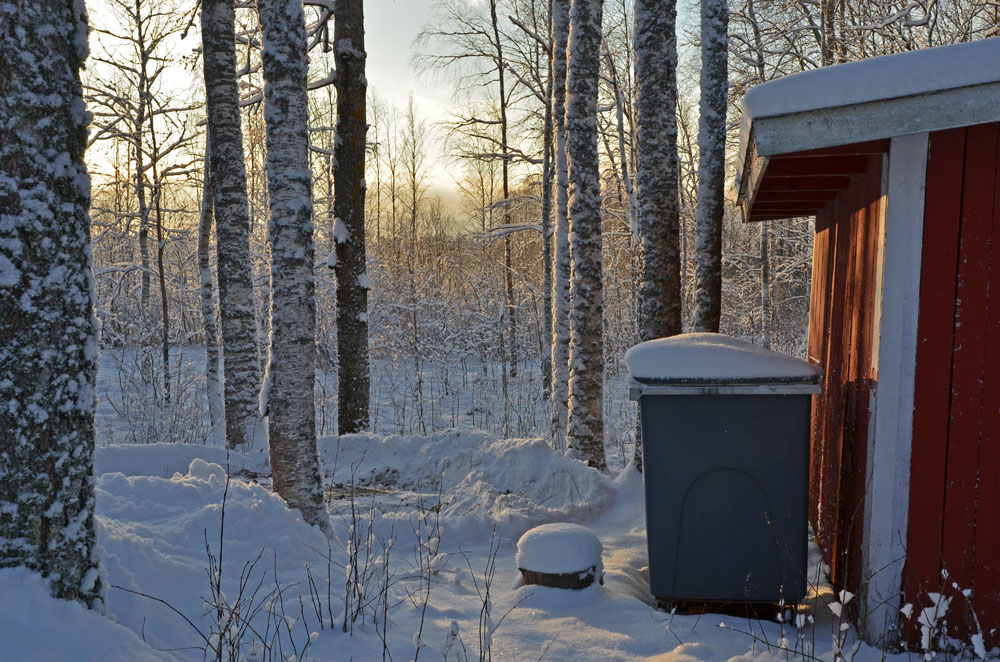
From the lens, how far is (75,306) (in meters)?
2.36

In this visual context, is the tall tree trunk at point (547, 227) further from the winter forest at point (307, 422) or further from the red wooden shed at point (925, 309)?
the red wooden shed at point (925, 309)

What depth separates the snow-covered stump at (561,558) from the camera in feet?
11.9

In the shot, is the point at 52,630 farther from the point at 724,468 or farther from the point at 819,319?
the point at 819,319

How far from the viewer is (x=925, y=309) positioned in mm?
2969

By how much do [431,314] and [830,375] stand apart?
17726 millimetres

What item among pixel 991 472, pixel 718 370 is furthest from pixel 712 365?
pixel 991 472

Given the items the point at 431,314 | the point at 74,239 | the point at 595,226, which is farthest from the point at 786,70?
the point at 74,239

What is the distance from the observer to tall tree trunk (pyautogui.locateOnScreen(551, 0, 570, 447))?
25.3 feet

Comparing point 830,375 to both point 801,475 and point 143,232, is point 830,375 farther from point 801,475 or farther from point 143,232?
point 143,232

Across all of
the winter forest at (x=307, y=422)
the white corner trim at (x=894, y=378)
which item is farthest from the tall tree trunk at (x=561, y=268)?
the white corner trim at (x=894, y=378)

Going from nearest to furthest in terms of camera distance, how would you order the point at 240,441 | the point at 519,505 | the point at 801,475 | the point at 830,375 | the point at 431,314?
the point at 801,475 → the point at 830,375 → the point at 519,505 → the point at 240,441 → the point at 431,314

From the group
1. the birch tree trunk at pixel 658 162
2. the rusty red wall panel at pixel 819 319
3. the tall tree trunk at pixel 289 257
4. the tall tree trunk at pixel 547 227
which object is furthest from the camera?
the tall tree trunk at pixel 547 227

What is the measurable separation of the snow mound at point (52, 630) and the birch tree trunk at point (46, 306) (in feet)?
0.19

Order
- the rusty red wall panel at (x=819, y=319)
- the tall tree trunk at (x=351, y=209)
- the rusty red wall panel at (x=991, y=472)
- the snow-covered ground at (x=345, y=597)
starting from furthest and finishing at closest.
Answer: the tall tree trunk at (x=351, y=209) < the rusty red wall panel at (x=819, y=319) < the rusty red wall panel at (x=991, y=472) < the snow-covered ground at (x=345, y=597)
